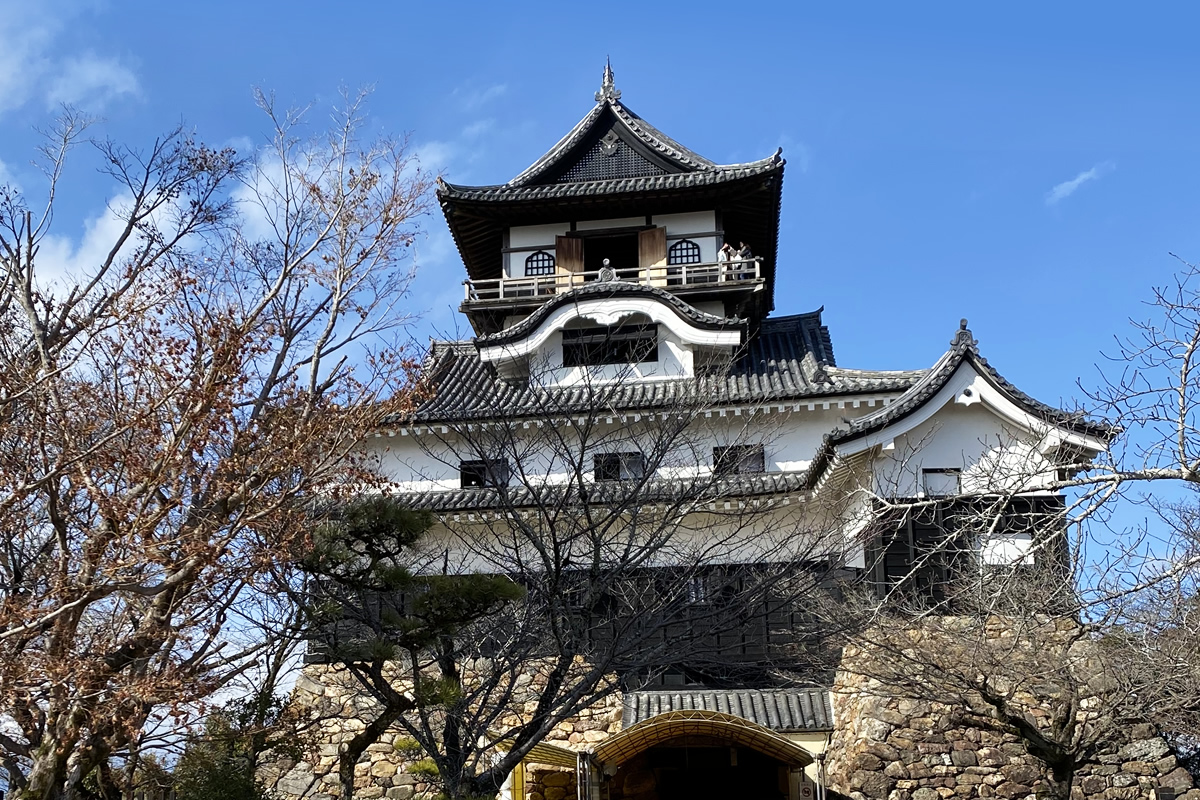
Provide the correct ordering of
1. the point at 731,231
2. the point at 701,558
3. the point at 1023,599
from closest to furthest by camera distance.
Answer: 1. the point at 701,558
2. the point at 1023,599
3. the point at 731,231

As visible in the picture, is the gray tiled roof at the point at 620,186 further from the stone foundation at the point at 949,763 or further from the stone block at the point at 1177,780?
the stone block at the point at 1177,780

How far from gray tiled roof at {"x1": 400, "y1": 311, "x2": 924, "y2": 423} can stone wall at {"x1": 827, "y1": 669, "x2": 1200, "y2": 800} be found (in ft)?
15.6

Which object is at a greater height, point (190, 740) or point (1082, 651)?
point (1082, 651)

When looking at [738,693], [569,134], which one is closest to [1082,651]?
[738,693]

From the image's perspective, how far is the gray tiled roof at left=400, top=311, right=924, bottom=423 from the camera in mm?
16188

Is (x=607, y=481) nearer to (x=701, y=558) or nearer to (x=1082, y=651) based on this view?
(x=701, y=558)

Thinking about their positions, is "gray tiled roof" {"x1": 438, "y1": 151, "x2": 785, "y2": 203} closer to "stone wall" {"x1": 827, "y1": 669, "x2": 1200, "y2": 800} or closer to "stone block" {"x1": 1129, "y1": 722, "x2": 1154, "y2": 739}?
"stone wall" {"x1": 827, "y1": 669, "x2": 1200, "y2": 800}

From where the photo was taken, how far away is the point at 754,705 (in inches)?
580

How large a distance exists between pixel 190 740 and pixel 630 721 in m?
7.42

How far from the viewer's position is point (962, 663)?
12055 millimetres

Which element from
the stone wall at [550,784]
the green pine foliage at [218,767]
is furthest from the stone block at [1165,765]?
the green pine foliage at [218,767]

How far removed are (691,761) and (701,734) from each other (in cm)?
205

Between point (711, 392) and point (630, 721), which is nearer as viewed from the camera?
point (711, 392)

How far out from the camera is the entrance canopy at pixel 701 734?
1295 centimetres
